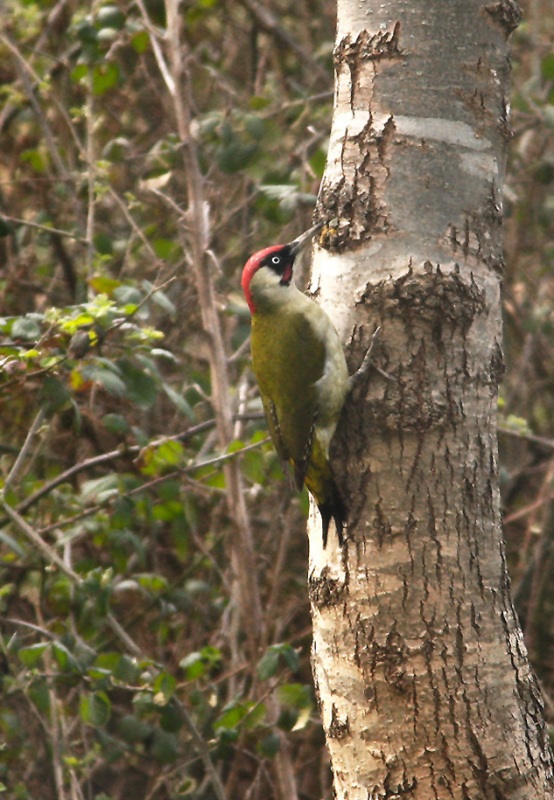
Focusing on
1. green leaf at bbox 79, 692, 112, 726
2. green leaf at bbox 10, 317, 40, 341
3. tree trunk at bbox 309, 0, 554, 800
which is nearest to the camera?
tree trunk at bbox 309, 0, 554, 800

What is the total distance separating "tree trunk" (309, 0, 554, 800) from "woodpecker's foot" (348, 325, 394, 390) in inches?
0.6

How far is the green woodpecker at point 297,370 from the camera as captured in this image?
8.60ft

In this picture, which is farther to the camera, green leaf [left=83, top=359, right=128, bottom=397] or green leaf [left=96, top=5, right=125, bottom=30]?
green leaf [left=96, top=5, right=125, bottom=30]

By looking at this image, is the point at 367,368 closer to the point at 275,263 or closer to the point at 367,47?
the point at 367,47

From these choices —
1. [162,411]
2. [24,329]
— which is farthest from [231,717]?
[162,411]

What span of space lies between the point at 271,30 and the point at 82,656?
12.1 feet

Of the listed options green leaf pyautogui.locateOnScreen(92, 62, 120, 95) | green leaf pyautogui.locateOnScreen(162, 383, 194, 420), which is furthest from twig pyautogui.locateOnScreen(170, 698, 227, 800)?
green leaf pyautogui.locateOnScreen(92, 62, 120, 95)

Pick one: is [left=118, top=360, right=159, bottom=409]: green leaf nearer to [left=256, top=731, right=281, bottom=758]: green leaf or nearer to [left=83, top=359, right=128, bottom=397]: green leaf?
[left=83, top=359, right=128, bottom=397]: green leaf

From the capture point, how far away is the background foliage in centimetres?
336

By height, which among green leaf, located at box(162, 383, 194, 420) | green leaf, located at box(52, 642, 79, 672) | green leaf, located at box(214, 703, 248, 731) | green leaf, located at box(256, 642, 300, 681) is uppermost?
green leaf, located at box(162, 383, 194, 420)

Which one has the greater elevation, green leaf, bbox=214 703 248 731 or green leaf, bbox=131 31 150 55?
green leaf, bbox=131 31 150 55

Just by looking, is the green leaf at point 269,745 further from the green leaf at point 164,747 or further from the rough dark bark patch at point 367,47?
the rough dark bark patch at point 367,47

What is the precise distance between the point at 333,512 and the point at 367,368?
37 centimetres

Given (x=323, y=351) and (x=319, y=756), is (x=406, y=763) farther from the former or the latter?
(x=319, y=756)
